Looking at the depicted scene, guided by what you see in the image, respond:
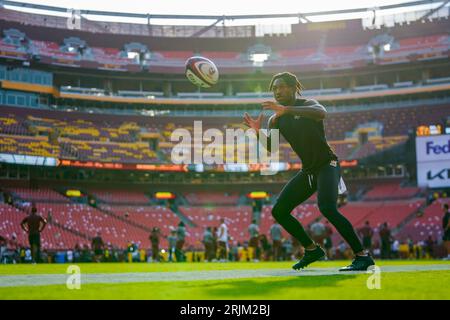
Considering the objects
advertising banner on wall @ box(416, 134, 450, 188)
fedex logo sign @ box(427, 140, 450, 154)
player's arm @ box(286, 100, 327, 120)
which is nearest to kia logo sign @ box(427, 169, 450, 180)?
advertising banner on wall @ box(416, 134, 450, 188)

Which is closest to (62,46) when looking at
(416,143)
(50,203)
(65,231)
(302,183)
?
(50,203)

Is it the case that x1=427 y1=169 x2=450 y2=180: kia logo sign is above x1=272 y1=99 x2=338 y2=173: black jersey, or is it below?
above

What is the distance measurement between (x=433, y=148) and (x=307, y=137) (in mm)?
32956

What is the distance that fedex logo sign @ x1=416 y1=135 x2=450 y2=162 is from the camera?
127ft

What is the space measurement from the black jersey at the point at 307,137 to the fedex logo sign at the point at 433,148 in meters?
32.2

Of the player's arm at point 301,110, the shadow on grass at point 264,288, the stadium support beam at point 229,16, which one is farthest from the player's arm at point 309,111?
the stadium support beam at point 229,16

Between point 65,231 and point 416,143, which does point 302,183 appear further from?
point 65,231

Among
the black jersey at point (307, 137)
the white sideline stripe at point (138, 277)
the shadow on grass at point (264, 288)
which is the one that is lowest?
the white sideline stripe at point (138, 277)

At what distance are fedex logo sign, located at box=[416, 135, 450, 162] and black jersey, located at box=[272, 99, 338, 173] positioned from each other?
3222 cm

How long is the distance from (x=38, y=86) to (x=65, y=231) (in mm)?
19354

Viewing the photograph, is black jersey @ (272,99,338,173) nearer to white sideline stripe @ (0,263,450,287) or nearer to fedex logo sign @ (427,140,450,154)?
white sideline stripe @ (0,263,450,287)

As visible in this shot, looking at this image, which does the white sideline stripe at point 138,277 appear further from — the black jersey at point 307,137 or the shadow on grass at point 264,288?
the black jersey at point 307,137

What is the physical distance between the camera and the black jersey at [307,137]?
28.3 feet

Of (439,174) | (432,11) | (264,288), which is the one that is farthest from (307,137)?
(432,11)
